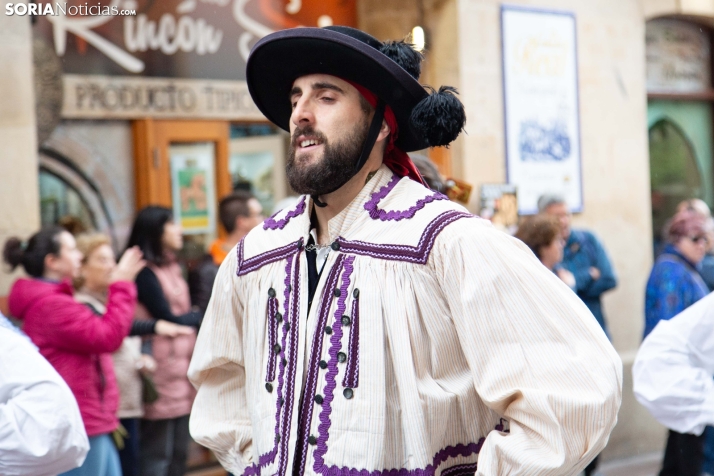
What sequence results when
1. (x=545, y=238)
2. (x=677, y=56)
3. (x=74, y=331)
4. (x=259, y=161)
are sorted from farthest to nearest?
(x=677, y=56) → (x=259, y=161) → (x=545, y=238) → (x=74, y=331)

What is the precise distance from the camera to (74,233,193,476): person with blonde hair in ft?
17.1

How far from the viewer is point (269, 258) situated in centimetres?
257

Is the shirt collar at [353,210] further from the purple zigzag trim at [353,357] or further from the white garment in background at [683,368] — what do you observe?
the white garment in background at [683,368]

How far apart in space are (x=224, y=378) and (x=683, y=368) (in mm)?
2519

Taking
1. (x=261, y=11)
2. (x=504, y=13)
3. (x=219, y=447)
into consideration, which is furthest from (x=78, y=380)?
(x=504, y=13)

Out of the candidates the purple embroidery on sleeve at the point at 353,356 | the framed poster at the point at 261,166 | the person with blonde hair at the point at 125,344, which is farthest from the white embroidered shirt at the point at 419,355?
the framed poster at the point at 261,166

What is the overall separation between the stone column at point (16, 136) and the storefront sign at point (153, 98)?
2.24 feet

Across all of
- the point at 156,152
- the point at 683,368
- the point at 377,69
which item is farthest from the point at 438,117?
the point at 156,152

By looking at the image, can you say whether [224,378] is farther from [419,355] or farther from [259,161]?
[259,161]

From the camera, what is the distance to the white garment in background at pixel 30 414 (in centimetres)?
311

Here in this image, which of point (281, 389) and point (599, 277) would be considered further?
point (599, 277)

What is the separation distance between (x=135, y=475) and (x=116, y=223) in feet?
6.68

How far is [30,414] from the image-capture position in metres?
3.13

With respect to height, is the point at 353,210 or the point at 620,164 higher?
the point at 620,164
